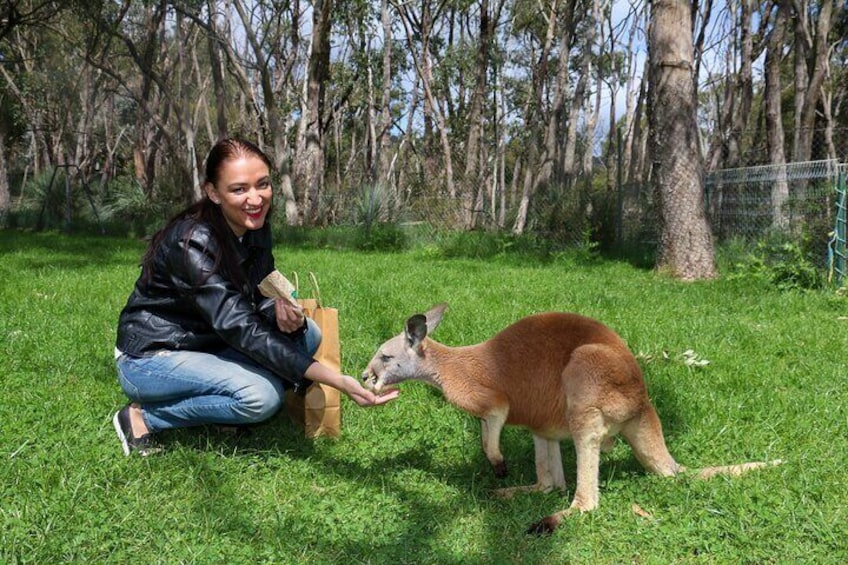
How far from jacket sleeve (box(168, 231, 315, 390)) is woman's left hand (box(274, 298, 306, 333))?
4.4 inches

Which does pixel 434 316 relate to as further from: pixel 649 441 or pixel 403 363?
pixel 649 441

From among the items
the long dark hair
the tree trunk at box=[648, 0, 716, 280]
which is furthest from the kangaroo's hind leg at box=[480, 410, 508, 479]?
the tree trunk at box=[648, 0, 716, 280]

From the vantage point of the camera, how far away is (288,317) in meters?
3.15

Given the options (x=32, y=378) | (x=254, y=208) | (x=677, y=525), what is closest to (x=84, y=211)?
(x=32, y=378)

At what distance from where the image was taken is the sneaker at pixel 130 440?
10.7ft

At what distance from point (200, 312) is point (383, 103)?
20.4 m

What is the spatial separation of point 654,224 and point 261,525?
31.5ft

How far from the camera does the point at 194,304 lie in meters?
3.07

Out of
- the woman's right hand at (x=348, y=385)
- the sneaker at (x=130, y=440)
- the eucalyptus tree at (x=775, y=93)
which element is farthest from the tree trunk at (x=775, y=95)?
the sneaker at (x=130, y=440)

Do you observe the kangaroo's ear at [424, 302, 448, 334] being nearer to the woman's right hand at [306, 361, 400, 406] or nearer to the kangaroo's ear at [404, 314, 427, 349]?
the kangaroo's ear at [404, 314, 427, 349]

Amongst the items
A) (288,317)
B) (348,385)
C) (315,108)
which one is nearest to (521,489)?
(348,385)

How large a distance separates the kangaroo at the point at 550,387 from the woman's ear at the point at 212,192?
108 cm

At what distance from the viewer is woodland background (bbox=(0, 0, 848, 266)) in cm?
1433

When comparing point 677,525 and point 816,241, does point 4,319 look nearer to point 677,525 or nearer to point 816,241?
point 677,525
